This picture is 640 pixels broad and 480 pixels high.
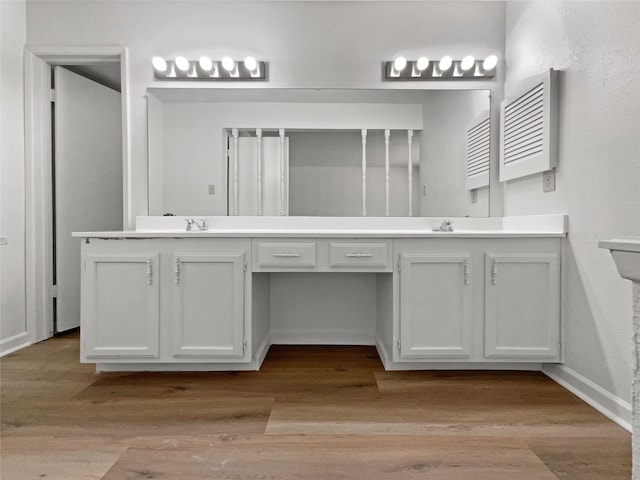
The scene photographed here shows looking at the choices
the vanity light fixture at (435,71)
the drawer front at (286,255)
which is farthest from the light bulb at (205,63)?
the drawer front at (286,255)

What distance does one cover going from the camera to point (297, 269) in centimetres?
212

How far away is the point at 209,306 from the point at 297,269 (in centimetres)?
48

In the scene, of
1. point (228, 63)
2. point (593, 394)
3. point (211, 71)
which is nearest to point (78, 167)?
point (211, 71)

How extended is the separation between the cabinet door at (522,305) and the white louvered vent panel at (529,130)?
52 cm

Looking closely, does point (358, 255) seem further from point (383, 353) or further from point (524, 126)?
point (524, 126)

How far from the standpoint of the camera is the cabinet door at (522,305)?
2027mm

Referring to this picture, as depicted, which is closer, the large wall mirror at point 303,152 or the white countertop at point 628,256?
the white countertop at point 628,256

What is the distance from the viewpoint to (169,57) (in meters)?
2.62

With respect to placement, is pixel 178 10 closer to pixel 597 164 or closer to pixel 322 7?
pixel 322 7

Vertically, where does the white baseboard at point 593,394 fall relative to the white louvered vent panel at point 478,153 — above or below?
below

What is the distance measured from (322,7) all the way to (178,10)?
3.03 feet

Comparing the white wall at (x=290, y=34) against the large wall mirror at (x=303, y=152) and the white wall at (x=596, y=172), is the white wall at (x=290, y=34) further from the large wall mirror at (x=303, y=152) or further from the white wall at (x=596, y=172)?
the white wall at (x=596, y=172)

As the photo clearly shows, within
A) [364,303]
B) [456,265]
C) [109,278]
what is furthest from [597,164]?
[109,278]

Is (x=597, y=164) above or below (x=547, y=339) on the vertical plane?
above
